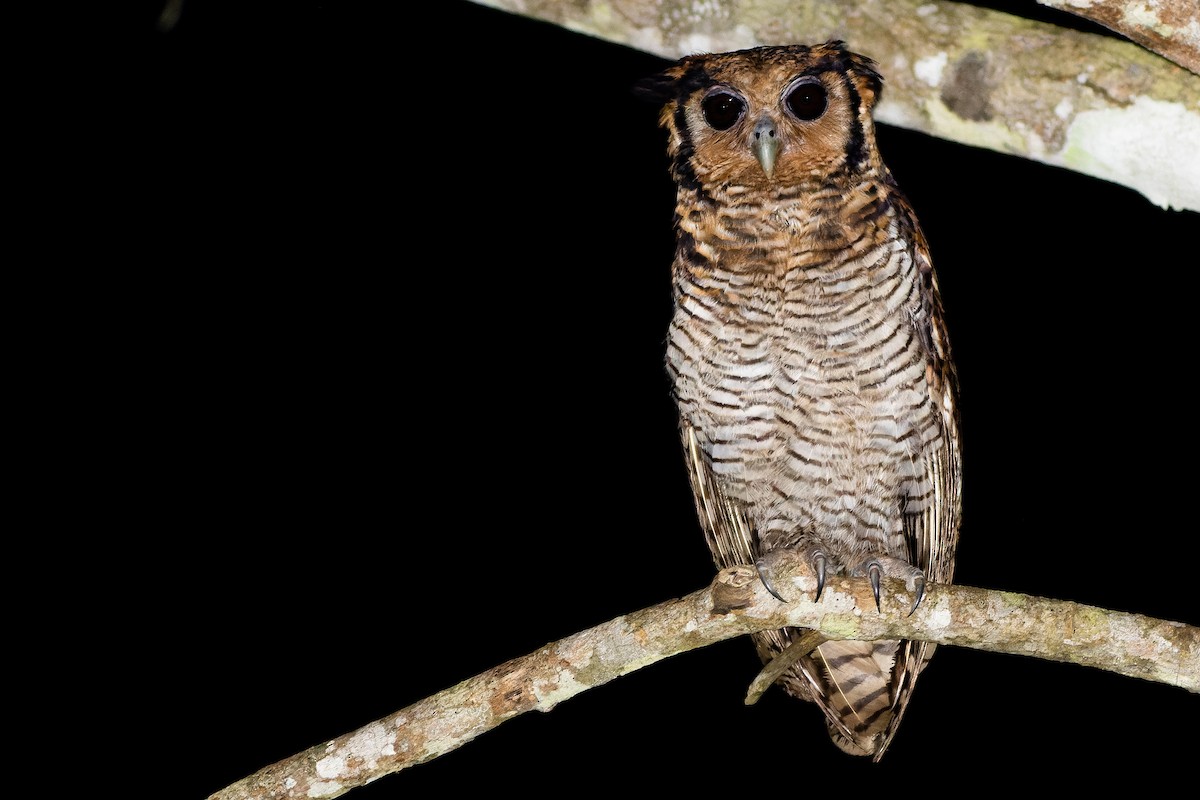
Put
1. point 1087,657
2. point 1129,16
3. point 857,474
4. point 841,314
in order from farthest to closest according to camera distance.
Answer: point 857,474 < point 841,314 < point 1129,16 < point 1087,657

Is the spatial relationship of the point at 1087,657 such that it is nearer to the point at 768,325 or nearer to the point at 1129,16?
the point at 768,325

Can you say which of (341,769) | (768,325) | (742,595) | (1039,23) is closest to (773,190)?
(768,325)

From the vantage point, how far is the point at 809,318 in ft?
8.06

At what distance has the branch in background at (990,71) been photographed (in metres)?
2.43

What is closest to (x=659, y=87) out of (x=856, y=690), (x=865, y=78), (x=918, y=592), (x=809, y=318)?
(x=865, y=78)

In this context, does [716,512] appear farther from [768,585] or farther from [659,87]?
[659,87]

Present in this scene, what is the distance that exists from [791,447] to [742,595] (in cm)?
56

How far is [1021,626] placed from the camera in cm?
207

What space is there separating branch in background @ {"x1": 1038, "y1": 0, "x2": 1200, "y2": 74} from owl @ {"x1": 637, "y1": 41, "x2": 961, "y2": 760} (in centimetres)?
50

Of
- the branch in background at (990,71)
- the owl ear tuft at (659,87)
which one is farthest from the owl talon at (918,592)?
the owl ear tuft at (659,87)

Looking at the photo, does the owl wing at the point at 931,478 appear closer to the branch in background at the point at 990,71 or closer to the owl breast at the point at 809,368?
the owl breast at the point at 809,368

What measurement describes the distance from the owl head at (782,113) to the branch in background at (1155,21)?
0.47 meters

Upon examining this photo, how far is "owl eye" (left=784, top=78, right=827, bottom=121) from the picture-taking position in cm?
251

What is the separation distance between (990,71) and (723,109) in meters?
0.63
